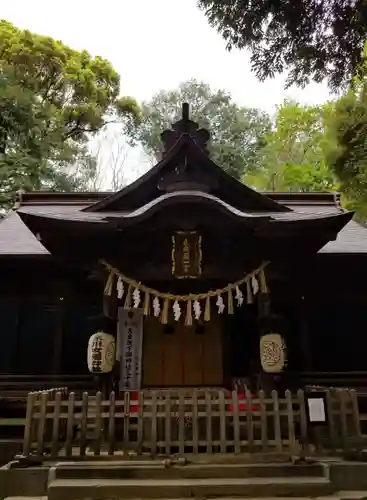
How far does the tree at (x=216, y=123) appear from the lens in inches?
1374

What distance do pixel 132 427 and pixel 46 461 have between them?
3.98ft

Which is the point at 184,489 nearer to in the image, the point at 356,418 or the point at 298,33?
the point at 356,418

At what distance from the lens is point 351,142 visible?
15.4m

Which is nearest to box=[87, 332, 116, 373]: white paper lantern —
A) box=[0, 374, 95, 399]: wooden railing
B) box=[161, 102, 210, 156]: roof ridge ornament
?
box=[0, 374, 95, 399]: wooden railing

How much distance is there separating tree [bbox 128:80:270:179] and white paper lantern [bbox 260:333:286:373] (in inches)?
1098

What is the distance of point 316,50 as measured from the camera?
24.2 ft

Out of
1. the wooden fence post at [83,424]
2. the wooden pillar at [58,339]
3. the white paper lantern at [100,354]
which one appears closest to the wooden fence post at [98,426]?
the wooden fence post at [83,424]

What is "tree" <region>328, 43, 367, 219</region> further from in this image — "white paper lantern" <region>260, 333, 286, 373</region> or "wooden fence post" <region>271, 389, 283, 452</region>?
"wooden fence post" <region>271, 389, 283, 452</region>

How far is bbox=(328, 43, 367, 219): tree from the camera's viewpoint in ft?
49.6

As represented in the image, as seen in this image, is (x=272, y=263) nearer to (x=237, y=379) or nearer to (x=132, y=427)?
(x=237, y=379)

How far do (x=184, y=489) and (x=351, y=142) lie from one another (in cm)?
1355

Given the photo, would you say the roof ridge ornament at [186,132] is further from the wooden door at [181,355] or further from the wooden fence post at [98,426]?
the wooden fence post at [98,426]

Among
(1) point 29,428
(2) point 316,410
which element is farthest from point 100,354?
(2) point 316,410

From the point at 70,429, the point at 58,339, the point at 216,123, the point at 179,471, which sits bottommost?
the point at 179,471
